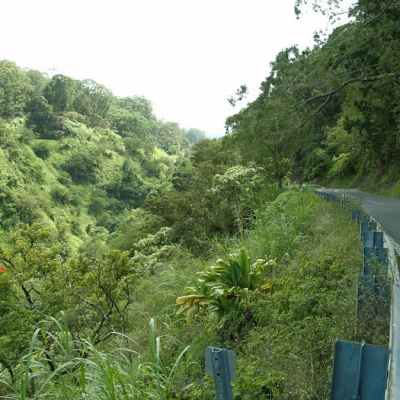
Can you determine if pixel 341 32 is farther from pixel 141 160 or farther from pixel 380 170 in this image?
pixel 141 160

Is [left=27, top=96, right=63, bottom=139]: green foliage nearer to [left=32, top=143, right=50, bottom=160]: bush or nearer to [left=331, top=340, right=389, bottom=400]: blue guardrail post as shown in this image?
[left=32, top=143, right=50, bottom=160]: bush

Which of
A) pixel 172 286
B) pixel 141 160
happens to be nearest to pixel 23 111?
pixel 141 160

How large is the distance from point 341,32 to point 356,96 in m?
2.87

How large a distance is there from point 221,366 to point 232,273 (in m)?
4.70

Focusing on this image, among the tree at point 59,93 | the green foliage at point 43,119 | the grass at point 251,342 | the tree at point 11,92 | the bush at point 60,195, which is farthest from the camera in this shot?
the tree at point 59,93

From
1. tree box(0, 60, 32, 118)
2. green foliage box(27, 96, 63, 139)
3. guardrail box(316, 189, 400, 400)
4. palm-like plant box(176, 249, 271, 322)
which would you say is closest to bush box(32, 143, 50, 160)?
green foliage box(27, 96, 63, 139)

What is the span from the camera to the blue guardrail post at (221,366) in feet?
7.93

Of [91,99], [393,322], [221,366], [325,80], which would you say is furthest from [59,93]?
[221,366]

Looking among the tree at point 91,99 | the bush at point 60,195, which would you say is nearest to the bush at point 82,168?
the bush at point 60,195

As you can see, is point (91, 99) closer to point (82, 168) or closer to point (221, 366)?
point (82, 168)

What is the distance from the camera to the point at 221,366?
A: 2436 mm

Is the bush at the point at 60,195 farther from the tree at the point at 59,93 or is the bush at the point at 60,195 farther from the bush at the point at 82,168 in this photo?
the tree at the point at 59,93

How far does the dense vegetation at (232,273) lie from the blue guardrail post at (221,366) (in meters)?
1.31

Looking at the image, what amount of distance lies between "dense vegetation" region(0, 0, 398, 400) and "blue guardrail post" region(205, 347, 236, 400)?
4.29 feet
